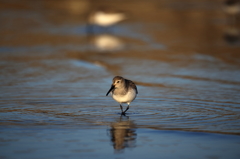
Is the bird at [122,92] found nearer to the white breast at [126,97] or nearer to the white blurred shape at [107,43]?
the white breast at [126,97]

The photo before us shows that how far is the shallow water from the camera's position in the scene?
6.13 m

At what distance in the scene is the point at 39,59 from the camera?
13.2 metres

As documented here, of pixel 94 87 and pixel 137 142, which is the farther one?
pixel 94 87

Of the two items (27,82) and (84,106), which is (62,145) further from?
(27,82)

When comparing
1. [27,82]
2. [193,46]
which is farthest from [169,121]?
[193,46]

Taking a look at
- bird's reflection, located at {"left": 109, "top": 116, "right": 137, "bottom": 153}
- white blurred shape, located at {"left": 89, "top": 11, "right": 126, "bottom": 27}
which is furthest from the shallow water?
white blurred shape, located at {"left": 89, "top": 11, "right": 126, "bottom": 27}

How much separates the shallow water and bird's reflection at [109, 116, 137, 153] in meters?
0.01

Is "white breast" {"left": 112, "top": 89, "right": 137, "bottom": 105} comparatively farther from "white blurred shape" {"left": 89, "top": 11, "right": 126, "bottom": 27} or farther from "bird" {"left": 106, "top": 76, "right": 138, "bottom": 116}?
"white blurred shape" {"left": 89, "top": 11, "right": 126, "bottom": 27}

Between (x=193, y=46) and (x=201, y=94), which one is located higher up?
(x=193, y=46)

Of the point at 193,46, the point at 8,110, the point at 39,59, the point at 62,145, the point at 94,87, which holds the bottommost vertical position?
the point at 62,145

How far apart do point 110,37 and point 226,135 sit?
12015 mm

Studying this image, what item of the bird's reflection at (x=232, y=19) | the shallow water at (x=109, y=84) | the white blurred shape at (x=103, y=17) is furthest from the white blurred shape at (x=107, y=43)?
the bird's reflection at (x=232, y=19)

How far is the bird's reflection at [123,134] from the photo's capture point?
19.6 ft

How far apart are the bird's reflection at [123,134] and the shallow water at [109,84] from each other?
14 mm
